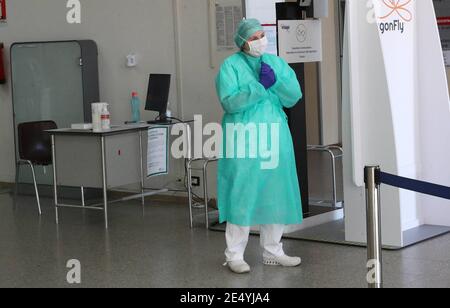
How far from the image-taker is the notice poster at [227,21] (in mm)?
7582

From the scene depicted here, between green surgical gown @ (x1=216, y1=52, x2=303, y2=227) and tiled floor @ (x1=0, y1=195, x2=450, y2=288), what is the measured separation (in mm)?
388

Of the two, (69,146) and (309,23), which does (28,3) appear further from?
(309,23)

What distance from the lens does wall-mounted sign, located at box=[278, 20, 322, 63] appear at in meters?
6.41

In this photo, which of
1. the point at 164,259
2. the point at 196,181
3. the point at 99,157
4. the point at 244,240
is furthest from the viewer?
the point at 196,181

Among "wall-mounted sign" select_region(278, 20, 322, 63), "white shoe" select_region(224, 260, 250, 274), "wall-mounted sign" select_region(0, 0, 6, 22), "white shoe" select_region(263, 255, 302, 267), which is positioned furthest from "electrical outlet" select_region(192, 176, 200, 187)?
"wall-mounted sign" select_region(0, 0, 6, 22)

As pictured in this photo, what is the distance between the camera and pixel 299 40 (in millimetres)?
6527

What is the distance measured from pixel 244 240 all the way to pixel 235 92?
3.05ft

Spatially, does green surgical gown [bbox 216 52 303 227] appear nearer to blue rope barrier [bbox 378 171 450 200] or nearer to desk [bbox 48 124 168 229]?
blue rope barrier [bbox 378 171 450 200]

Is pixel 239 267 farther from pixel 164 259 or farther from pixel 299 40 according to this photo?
pixel 299 40

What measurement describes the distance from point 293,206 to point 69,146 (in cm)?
259

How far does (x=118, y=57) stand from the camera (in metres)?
8.51

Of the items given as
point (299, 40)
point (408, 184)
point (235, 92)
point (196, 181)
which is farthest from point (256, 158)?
point (196, 181)

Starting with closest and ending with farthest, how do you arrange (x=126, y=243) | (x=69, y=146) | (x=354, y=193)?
(x=354, y=193) < (x=126, y=243) < (x=69, y=146)
